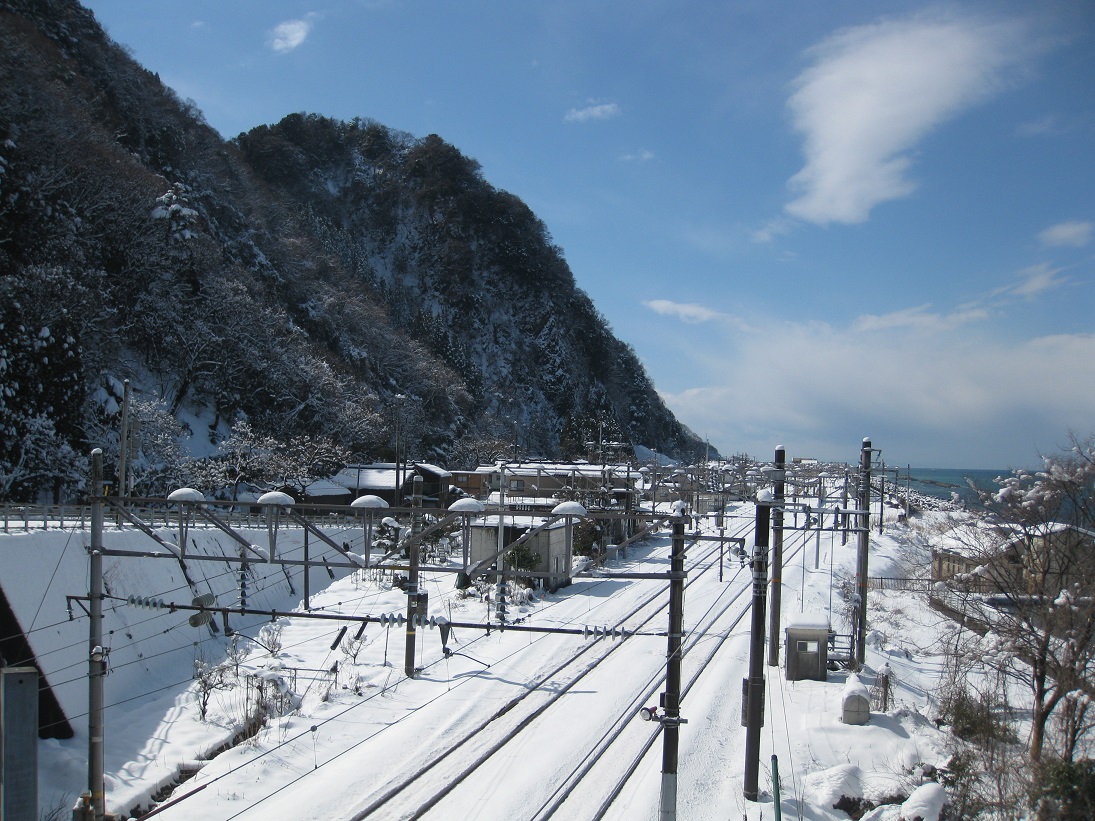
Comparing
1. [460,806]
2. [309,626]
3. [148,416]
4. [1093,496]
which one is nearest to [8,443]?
[148,416]

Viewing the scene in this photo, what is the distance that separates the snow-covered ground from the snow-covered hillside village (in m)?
0.06

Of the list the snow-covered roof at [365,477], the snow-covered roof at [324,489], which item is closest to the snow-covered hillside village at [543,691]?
the snow-covered roof at [324,489]

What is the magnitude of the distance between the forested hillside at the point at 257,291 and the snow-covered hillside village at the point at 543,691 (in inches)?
541

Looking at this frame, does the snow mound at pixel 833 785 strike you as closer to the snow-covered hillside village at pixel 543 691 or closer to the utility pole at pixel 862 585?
the snow-covered hillside village at pixel 543 691

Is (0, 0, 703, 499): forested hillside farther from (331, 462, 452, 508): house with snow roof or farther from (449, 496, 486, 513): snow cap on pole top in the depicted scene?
(449, 496, 486, 513): snow cap on pole top

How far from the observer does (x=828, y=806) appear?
1056cm

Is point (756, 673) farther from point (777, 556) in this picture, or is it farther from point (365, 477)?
point (365, 477)

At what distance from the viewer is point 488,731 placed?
509 inches

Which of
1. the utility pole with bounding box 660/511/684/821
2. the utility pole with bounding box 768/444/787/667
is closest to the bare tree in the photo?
the utility pole with bounding box 768/444/787/667

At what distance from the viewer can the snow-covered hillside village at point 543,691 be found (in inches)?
406

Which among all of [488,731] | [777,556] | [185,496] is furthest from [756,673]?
[185,496]

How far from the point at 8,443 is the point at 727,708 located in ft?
81.7

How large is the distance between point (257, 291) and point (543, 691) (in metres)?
43.6

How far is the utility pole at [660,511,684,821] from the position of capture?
30.3 ft
